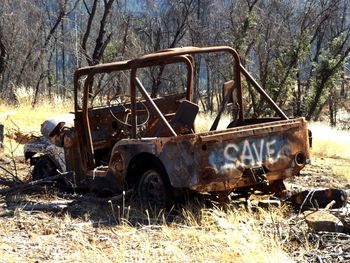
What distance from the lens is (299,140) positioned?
6965 millimetres

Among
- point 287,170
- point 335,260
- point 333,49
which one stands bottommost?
point 335,260

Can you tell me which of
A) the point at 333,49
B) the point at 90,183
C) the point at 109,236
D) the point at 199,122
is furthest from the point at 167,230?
the point at 333,49

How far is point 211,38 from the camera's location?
116 ft

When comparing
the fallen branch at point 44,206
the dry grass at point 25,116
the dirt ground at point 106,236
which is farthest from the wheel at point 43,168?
the dry grass at point 25,116

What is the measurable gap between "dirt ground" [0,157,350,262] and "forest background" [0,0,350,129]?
14.5 metres

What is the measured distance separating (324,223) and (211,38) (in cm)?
3027

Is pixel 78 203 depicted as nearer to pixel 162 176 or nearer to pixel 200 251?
pixel 162 176

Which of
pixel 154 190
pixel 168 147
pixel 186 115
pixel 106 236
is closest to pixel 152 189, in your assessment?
pixel 154 190

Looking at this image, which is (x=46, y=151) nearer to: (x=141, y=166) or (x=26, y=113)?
(x=141, y=166)

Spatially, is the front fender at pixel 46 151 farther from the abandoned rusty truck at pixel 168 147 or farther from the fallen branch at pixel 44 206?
the fallen branch at pixel 44 206

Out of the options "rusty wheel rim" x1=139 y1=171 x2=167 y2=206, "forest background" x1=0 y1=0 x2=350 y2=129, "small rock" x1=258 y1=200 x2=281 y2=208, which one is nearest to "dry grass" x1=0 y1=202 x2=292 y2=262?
"small rock" x1=258 y1=200 x2=281 y2=208

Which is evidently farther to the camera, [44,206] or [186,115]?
[44,206]

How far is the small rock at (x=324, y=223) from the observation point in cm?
558

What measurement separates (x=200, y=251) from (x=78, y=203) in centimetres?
251
